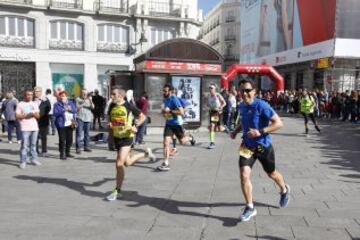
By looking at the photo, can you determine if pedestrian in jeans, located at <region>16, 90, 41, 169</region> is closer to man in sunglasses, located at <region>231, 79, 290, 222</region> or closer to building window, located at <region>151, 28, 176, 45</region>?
man in sunglasses, located at <region>231, 79, 290, 222</region>

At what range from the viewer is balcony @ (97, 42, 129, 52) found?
27328 millimetres

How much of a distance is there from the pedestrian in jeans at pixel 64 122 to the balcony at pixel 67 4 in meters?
17.7

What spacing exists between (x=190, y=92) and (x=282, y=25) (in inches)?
1029

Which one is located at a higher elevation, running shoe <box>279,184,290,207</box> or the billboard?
the billboard

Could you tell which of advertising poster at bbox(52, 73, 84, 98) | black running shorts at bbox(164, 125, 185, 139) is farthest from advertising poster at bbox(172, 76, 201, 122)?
advertising poster at bbox(52, 73, 84, 98)

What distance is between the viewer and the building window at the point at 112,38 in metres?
27.4

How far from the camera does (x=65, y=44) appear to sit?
26531 millimetres

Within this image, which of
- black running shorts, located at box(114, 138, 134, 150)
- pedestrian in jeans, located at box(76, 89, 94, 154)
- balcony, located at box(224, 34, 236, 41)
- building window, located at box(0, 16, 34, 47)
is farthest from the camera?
balcony, located at box(224, 34, 236, 41)

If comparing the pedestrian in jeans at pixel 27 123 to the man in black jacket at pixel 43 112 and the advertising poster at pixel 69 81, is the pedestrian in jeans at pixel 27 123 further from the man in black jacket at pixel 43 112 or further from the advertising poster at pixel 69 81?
the advertising poster at pixel 69 81

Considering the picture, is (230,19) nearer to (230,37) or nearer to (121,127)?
(230,37)

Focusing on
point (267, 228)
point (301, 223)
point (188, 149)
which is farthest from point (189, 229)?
point (188, 149)

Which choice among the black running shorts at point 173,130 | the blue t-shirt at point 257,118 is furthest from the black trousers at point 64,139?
the blue t-shirt at point 257,118

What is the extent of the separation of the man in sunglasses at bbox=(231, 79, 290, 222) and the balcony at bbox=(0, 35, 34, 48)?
22.8 metres

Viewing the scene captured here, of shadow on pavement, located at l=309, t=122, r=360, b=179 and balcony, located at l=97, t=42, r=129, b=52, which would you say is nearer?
shadow on pavement, located at l=309, t=122, r=360, b=179
